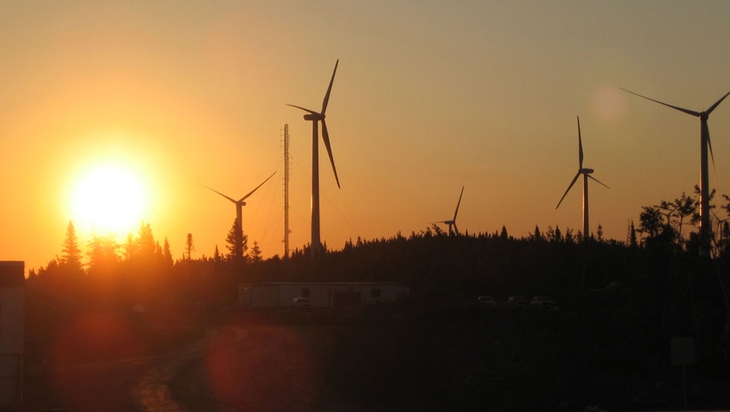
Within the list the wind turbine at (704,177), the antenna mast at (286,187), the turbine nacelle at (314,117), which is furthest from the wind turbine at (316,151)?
the wind turbine at (704,177)

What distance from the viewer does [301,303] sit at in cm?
8431

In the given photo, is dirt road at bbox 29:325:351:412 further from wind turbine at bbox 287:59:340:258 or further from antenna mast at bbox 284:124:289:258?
antenna mast at bbox 284:124:289:258

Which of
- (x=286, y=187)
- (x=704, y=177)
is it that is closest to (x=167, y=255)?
(x=286, y=187)

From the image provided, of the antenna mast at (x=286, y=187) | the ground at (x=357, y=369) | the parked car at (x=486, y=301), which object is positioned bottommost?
the ground at (x=357, y=369)

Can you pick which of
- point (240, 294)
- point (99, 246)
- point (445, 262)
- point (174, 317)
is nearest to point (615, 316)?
point (174, 317)

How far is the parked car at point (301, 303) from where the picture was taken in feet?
Result: 271

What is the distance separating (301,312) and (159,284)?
60087mm

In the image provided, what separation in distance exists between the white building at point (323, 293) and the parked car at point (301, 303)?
1.53 meters

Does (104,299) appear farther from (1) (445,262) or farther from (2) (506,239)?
(2) (506,239)

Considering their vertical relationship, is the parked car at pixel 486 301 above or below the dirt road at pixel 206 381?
above

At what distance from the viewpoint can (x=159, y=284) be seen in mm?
129500

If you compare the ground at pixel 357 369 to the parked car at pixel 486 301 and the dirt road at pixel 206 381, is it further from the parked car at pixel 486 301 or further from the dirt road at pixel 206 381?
the parked car at pixel 486 301

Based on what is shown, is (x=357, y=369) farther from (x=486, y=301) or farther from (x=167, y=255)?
(x=167, y=255)

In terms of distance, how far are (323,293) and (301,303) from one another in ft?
15.3
